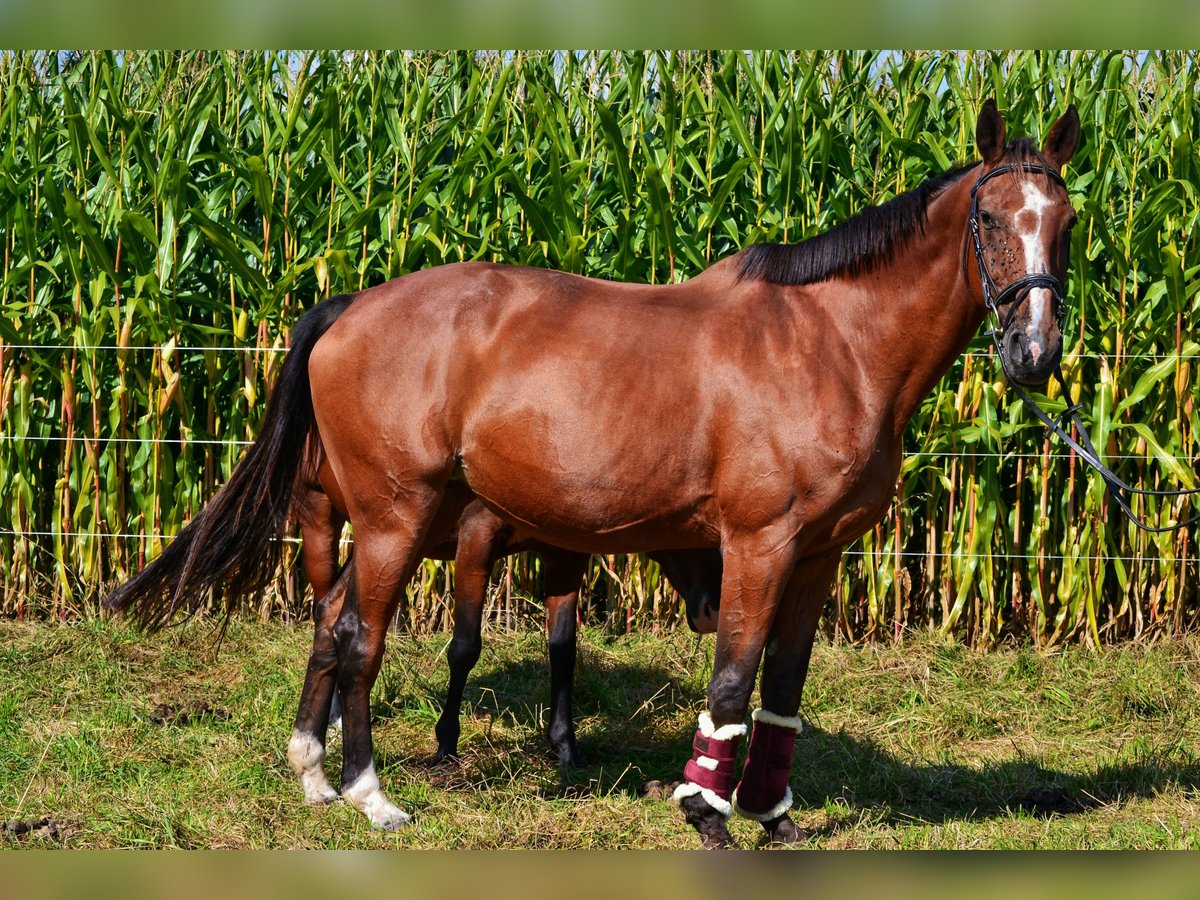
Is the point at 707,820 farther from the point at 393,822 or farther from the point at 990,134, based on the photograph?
the point at 990,134

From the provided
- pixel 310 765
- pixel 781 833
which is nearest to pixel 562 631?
pixel 310 765

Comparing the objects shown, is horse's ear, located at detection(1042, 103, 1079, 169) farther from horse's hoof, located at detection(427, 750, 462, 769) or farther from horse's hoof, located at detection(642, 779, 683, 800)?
horse's hoof, located at detection(427, 750, 462, 769)

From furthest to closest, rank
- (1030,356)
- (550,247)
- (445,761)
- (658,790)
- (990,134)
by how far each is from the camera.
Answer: (550,247)
(445,761)
(658,790)
(990,134)
(1030,356)

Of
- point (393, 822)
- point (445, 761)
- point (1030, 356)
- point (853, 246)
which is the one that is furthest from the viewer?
point (445, 761)

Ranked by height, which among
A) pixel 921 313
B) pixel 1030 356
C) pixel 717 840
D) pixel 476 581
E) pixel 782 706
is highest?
pixel 921 313

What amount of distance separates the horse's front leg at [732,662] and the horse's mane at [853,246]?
39.2 inches

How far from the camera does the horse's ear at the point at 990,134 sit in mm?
3734

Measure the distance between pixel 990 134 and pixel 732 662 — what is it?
1984 mm

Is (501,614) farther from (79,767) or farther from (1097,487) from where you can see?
(1097,487)

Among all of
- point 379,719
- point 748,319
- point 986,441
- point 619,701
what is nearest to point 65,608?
point 379,719

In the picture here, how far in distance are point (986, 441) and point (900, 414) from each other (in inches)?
104

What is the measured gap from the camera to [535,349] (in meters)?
4.17

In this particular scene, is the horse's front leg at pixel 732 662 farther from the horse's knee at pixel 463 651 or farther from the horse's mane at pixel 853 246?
the horse's knee at pixel 463 651

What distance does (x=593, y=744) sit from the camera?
18.1 ft
